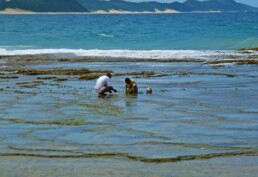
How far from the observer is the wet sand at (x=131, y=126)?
12164mm

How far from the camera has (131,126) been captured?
1655cm

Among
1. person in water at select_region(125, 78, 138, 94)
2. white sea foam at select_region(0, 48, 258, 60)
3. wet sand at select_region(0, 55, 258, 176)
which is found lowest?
wet sand at select_region(0, 55, 258, 176)

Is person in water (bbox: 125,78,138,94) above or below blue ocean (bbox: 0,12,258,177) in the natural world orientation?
above

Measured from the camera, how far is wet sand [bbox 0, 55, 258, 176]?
39.9ft

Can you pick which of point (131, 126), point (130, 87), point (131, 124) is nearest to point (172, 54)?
point (130, 87)

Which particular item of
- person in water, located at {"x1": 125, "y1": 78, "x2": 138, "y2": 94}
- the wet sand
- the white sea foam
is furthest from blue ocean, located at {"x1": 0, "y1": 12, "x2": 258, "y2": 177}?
the white sea foam

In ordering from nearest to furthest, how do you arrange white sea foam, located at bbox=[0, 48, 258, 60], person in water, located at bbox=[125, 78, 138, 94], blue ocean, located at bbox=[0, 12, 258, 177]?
blue ocean, located at bbox=[0, 12, 258, 177]
person in water, located at bbox=[125, 78, 138, 94]
white sea foam, located at bbox=[0, 48, 258, 60]

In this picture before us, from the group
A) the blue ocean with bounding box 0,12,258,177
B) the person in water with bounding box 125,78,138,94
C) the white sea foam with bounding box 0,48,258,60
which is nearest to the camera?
the blue ocean with bounding box 0,12,258,177

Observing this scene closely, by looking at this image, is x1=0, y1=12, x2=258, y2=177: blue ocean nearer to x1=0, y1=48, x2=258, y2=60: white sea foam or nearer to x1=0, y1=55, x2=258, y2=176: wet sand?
x1=0, y1=55, x2=258, y2=176: wet sand

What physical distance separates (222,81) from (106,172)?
57.2ft

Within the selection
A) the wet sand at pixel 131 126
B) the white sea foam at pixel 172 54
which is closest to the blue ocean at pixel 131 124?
the wet sand at pixel 131 126

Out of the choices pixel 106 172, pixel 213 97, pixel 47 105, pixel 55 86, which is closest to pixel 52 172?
pixel 106 172

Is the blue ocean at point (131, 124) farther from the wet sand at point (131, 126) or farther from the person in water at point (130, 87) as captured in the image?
the person in water at point (130, 87)

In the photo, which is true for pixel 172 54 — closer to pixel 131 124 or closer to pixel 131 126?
pixel 131 124
